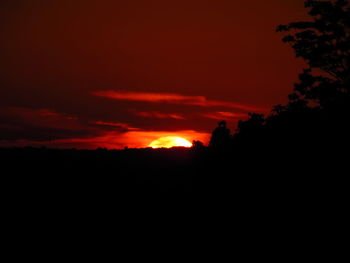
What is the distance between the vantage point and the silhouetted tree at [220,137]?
2442cm

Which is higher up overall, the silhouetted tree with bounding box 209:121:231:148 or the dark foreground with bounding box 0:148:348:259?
the silhouetted tree with bounding box 209:121:231:148

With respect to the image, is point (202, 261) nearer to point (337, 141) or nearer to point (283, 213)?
point (283, 213)

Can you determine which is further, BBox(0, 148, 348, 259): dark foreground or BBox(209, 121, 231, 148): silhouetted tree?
BBox(209, 121, 231, 148): silhouetted tree

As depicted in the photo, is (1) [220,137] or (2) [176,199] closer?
(2) [176,199]

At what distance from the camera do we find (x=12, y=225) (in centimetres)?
1422

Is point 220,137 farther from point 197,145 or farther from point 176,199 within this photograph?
point 176,199

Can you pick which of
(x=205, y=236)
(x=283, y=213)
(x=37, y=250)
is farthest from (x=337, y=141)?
(x=37, y=250)

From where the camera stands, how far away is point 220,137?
85.5ft

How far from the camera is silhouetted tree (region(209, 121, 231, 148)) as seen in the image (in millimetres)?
24419

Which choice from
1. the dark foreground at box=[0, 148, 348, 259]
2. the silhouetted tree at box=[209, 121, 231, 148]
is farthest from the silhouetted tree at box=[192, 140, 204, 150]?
the dark foreground at box=[0, 148, 348, 259]

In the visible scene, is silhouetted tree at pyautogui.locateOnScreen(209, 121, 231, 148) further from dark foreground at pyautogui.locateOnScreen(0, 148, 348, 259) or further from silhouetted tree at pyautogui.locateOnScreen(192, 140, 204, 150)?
dark foreground at pyautogui.locateOnScreen(0, 148, 348, 259)

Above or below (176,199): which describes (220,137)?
above

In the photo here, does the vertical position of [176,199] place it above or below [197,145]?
below

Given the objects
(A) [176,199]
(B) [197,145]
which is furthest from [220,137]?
(A) [176,199]
